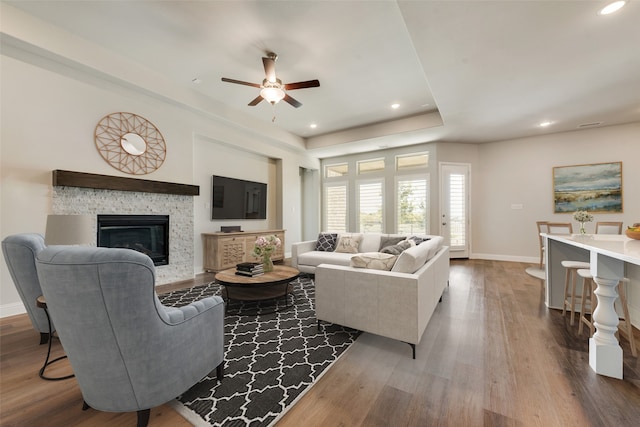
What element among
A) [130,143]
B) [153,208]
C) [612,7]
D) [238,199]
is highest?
[612,7]

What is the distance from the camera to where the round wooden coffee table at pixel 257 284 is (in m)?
2.87

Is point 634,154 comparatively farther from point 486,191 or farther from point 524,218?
point 486,191

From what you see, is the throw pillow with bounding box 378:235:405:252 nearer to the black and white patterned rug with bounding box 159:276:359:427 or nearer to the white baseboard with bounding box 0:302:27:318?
the black and white patterned rug with bounding box 159:276:359:427

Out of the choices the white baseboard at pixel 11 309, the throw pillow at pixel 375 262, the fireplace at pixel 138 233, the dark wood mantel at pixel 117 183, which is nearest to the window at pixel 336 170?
the dark wood mantel at pixel 117 183

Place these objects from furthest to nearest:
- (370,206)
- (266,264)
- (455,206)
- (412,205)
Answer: (370,206) → (412,205) → (455,206) → (266,264)

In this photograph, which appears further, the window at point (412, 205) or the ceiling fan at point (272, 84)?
the window at point (412, 205)

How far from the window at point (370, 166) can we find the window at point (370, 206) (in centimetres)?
35

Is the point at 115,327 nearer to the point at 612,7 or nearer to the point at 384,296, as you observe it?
the point at 384,296

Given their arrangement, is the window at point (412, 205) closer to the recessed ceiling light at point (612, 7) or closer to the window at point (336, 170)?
the window at point (336, 170)

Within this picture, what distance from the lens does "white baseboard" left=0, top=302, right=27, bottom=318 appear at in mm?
2789

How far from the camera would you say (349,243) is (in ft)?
15.2

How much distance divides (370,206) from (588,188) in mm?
4524

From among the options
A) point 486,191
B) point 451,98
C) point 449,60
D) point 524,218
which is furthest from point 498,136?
point 449,60

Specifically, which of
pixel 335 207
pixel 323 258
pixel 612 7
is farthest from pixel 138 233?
pixel 612 7
